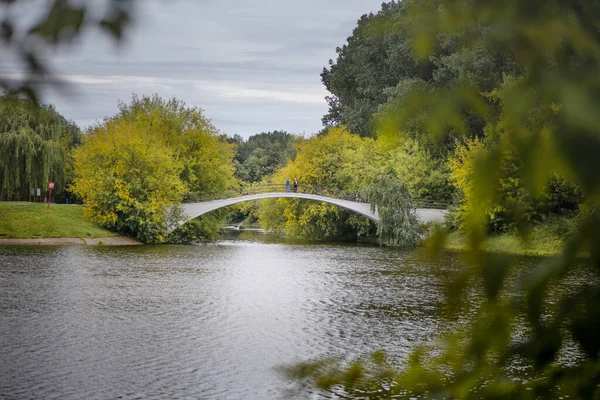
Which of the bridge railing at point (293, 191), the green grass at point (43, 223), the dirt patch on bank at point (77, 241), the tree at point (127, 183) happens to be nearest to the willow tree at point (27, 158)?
the green grass at point (43, 223)

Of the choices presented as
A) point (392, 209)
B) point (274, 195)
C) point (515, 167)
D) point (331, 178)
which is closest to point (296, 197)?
point (274, 195)

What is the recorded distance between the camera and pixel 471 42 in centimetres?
138

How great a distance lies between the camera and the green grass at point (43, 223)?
34.8 meters

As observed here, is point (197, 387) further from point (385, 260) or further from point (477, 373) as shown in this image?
point (385, 260)

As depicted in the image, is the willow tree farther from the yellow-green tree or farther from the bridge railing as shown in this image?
the yellow-green tree

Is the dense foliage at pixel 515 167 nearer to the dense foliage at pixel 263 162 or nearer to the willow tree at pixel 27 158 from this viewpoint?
the willow tree at pixel 27 158

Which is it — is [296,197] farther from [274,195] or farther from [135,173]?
[135,173]

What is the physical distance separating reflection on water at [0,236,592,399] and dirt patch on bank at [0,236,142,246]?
19.6 ft

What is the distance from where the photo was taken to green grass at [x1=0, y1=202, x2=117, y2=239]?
1368 inches

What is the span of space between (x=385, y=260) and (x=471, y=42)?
28889 mm

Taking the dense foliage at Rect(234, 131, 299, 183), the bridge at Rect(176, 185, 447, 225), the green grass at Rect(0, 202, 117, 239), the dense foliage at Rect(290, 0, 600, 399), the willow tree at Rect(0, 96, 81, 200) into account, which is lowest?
the green grass at Rect(0, 202, 117, 239)

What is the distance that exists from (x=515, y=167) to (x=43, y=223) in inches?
1468

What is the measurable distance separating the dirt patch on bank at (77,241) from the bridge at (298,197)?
4293 millimetres

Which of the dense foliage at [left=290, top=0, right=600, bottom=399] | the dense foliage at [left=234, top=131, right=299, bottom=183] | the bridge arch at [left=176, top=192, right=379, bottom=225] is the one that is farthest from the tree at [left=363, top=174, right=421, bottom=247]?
the dense foliage at [left=234, top=131, right=299, bottom=183]
